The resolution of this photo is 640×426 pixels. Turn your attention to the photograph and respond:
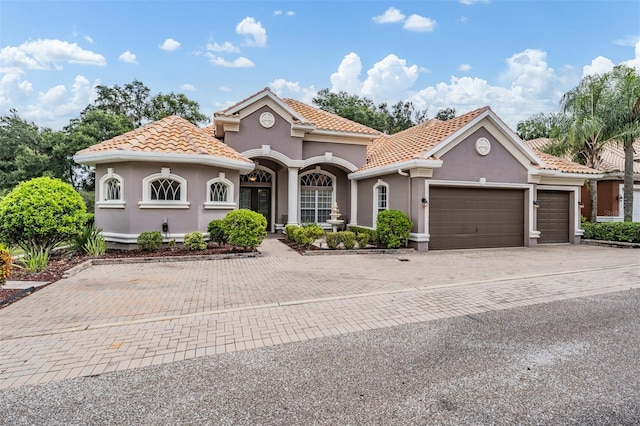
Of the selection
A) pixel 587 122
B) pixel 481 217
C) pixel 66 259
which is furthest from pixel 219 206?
pixel 587 122

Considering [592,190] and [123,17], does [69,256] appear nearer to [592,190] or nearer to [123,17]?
[123,17]

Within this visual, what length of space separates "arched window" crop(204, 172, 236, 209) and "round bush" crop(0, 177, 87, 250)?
3926mm

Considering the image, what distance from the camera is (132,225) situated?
11.0m

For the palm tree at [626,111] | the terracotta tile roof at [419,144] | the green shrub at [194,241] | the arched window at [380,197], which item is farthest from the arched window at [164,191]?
the palm tree at [626,111]

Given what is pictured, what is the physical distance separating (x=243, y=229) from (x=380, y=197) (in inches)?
269

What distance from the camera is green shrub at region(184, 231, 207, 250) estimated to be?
10.7 metres

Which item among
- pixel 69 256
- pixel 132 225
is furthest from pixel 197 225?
pixel 69 256

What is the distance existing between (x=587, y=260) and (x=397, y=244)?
231 inches

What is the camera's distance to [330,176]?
59.3 feet

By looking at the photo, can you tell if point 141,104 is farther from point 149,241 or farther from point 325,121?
point 149,241

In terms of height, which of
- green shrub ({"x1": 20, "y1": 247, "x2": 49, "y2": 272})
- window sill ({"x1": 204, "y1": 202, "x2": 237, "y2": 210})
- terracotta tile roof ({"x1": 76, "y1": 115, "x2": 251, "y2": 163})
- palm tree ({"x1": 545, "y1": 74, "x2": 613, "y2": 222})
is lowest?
green shrub ({"x1": 20, "y1": 247, "x2": 49, "y2": 272})

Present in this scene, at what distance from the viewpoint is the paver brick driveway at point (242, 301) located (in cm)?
402

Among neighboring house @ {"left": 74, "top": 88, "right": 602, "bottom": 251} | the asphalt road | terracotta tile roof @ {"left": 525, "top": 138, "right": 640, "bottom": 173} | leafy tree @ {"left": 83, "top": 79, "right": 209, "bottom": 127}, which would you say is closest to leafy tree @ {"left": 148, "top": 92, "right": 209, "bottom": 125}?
leafy tree @ {"left": 83, "top": 79, "right": 209, "bottom": 127}

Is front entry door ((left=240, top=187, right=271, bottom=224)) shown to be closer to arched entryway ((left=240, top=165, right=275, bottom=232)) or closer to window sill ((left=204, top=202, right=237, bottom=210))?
arched entryway ((left=240, top=165, right=275, bottom=232))
